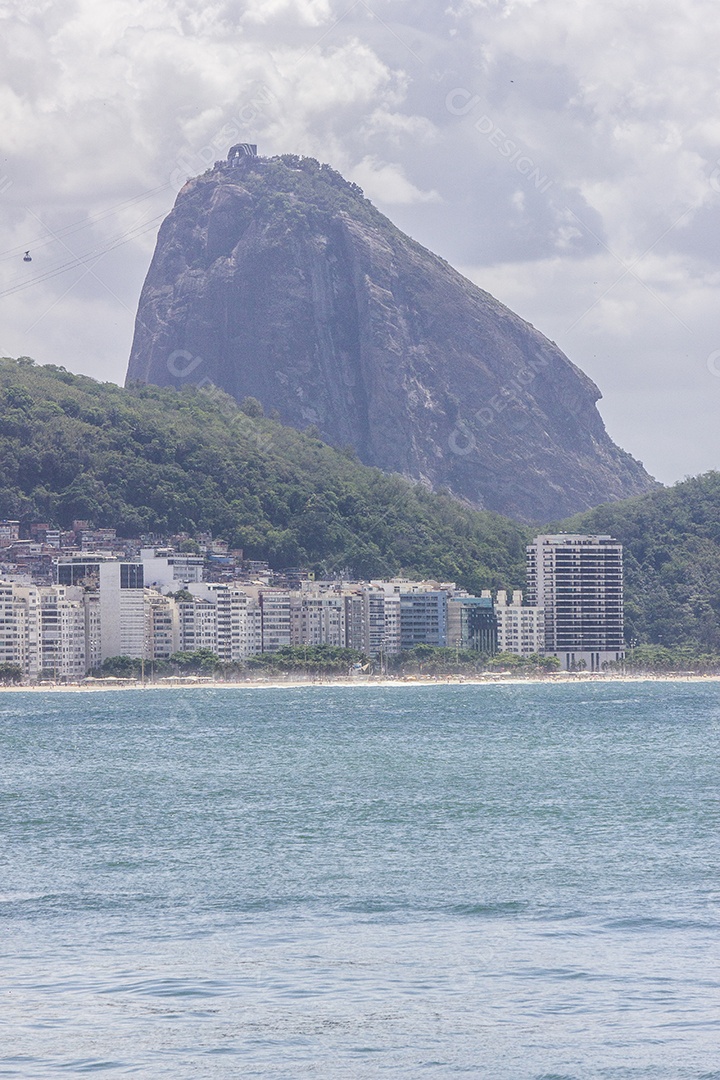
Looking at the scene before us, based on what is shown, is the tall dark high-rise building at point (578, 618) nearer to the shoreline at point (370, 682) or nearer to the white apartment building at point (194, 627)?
the shoreline at point (370, 682)

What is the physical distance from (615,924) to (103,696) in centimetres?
12035

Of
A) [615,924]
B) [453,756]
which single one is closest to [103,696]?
[453,756]

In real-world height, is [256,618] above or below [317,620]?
above

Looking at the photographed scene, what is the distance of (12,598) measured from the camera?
164625mm

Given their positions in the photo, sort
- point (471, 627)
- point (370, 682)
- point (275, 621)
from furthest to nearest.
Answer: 1. point (471, 627)
2. point (275, 621)
3. point (370, 682)

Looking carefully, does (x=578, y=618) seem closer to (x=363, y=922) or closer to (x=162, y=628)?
(x=162, y=628)

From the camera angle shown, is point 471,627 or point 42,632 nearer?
point 42,632

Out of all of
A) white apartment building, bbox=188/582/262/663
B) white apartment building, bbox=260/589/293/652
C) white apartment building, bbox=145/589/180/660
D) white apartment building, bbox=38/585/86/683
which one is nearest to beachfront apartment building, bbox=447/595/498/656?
white apartment building, bbox=260/589/293/652

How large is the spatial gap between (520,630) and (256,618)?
29.6m

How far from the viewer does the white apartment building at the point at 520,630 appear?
192 metres

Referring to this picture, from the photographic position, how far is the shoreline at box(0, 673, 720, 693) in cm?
15975

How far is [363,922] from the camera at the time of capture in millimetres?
Result: 27828

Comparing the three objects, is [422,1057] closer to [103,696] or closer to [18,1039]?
[18,1039]

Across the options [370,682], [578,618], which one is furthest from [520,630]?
[370,682]
